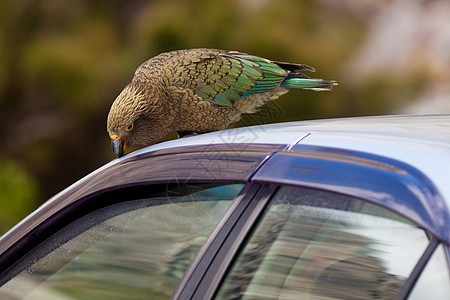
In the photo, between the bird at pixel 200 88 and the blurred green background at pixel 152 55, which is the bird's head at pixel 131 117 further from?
the blurred green background at pixel 152 55

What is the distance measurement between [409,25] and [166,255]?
A: 16.8 feet

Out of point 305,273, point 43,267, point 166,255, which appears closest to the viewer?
point 305,273

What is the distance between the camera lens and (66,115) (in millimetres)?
6012

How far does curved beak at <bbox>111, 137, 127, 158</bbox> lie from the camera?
2.54 m

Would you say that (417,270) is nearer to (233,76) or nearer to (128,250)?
(128,250)

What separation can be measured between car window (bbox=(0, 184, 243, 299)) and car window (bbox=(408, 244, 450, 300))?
1.25 feet

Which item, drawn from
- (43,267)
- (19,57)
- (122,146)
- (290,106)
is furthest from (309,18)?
(43,267)

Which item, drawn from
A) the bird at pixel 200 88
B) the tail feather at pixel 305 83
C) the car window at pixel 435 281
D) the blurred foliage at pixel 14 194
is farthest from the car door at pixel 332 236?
the blurred foliage at pixel 14 194

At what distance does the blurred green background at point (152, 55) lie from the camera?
5336mm

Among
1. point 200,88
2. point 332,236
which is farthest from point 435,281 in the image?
point 200,88

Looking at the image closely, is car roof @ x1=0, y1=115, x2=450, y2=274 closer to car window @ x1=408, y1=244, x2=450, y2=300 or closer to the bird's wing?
car window @ x1=408, y1=244, x2=450, y2=300

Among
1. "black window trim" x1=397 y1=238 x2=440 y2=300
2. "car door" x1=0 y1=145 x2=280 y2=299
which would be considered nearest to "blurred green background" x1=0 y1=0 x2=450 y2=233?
"car door" x1=0 y1=145 x2=280 y2=299

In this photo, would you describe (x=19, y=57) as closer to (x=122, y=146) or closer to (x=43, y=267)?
(x=122, y=146)

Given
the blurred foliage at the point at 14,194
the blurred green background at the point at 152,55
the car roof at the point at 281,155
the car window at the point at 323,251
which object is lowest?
the blurred foliage at the point at 14,194
